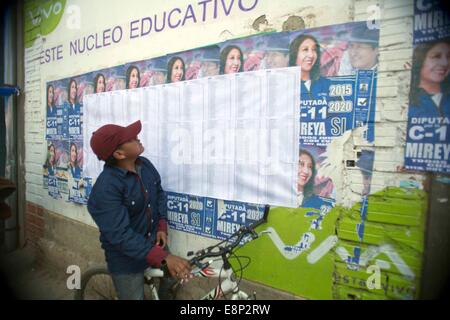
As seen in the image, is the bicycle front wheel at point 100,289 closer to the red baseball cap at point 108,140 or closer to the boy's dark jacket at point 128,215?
the boy's dark jacket at point 128,215

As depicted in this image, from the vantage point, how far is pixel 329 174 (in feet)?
6.89

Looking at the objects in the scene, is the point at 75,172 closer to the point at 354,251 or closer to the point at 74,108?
the point at 74,108

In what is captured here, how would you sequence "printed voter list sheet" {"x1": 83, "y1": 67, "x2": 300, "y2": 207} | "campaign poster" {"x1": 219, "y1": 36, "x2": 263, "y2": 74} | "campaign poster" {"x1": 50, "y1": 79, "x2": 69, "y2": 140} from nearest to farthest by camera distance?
1. "printed voter list sheet" {"x1": 83, "y1": 67, "x2": 300, "y2": 207}
2. "campaign poster" {"x1": 219, "y1": 36, "x2": 263, "y2": 74}
3. "campaign poster" {"x1": 50, "y1": 79, "x2": 69, "y2": 140}

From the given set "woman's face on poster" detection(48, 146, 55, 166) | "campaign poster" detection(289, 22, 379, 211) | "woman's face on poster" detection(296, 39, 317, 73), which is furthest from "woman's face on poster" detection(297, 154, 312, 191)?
"woman's face on poster" detection(48, 146, 55, 166)

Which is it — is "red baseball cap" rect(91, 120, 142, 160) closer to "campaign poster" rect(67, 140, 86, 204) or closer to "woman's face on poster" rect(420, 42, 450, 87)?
"campaign poster" rect(67, 140, 86, 204)

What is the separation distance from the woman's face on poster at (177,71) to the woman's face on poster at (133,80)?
53cm

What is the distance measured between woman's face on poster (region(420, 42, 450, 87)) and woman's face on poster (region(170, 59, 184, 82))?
1955 mm

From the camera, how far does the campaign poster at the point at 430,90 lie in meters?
1.72

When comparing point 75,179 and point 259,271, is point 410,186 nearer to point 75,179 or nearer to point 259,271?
point 259,271

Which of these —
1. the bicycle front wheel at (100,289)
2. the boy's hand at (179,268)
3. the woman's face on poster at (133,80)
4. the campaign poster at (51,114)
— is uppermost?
the woman's face on poster at (133,80)

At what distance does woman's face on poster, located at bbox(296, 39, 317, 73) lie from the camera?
211 centimetres

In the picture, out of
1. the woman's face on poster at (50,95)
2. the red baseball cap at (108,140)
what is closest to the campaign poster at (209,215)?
the red baseball cap at (108,140)
